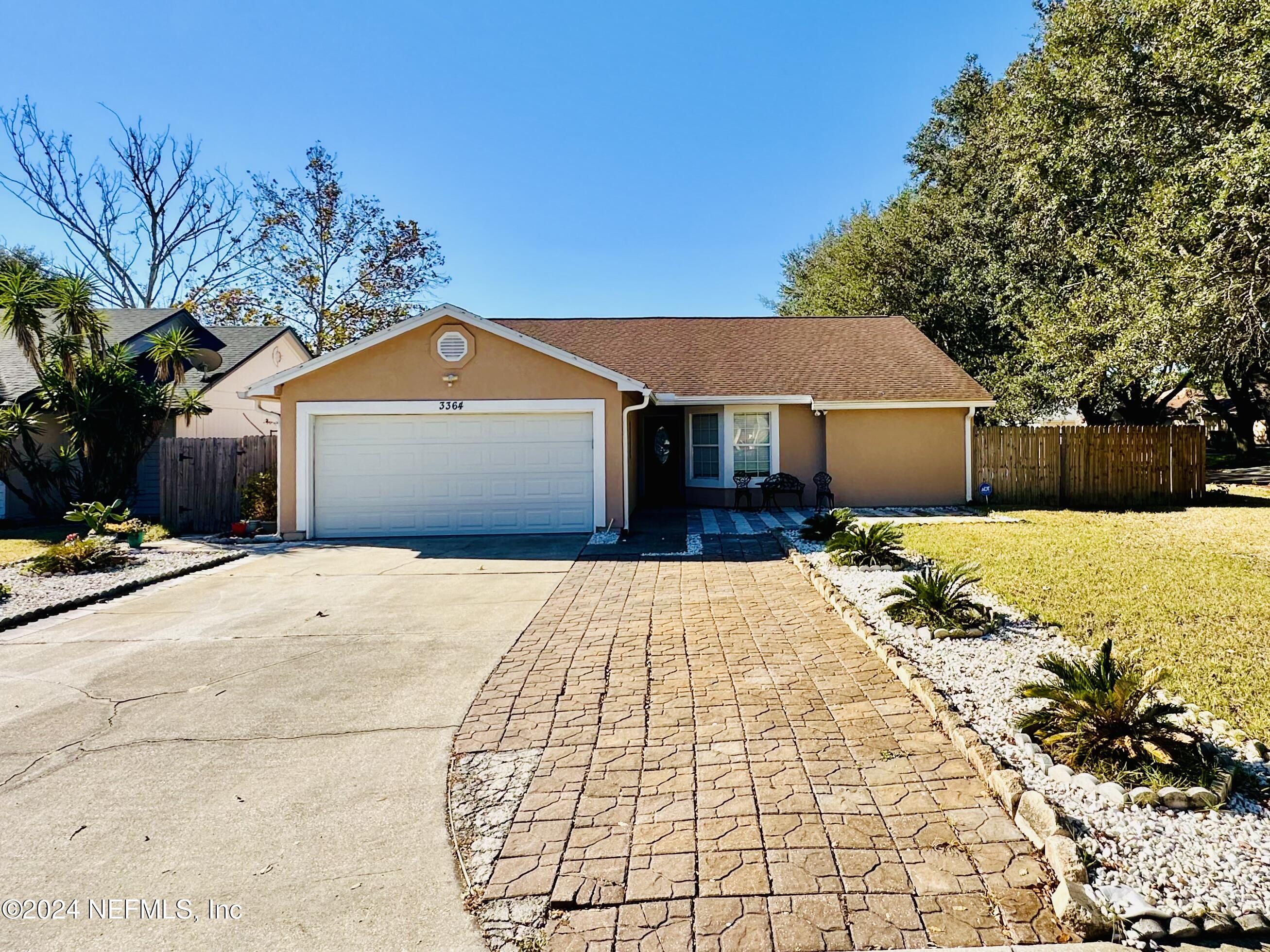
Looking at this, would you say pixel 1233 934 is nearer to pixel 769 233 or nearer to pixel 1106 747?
pixel 1106 747

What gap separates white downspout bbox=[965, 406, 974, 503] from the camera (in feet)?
50.3

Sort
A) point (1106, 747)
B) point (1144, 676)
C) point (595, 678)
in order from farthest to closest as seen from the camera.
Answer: point (595, 678)
point (1144, 676)
point (1106, 747)

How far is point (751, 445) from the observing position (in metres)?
15.7

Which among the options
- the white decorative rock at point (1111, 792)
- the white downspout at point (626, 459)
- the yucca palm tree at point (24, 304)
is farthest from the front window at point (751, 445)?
the yucca palm tree at point (24, 304)

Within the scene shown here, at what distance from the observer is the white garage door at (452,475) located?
12.6 m

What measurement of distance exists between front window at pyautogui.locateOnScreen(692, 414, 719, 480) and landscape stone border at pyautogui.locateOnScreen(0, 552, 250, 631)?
368 inches

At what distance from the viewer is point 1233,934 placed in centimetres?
242

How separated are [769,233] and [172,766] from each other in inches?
1158

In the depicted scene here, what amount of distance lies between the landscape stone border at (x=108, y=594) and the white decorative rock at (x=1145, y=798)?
9.23m

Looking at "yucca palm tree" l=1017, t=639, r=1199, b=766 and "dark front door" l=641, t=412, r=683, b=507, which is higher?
"dark front door" l=641, t=412, r=683, b=507

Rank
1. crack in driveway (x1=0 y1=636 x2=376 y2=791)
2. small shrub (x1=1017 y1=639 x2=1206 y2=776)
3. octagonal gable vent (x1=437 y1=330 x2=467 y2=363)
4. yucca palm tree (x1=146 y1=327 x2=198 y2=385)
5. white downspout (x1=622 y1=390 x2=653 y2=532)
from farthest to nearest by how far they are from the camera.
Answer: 1. yucca palm tree (x1=146 y1=327 x2=198 y2=385)
2. white downspout (x1=622 y1=390 x2=653 y2=532)
3. octagonal gable vent (x1=437 y1=330 x2=467 y2=363)
4. crack in driveway (x1=0 y1=636 x2=376 y2=791)
5. small shrub (x1=1017 y1=639 x2=1206 y2=776)

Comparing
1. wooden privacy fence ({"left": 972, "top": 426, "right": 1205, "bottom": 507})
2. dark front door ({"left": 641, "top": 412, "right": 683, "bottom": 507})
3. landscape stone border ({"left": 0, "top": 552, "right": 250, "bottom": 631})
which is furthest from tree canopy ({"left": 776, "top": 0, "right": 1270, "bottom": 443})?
landscape stone border ({"left": 0, "top": 552, "right": 250, "bottom": 631})

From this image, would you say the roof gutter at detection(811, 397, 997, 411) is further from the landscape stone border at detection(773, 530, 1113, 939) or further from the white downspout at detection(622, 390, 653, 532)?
the landscape stone border at detection(773, 530, 1113, 939)

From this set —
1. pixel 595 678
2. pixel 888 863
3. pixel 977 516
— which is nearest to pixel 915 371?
pixel 977 516
